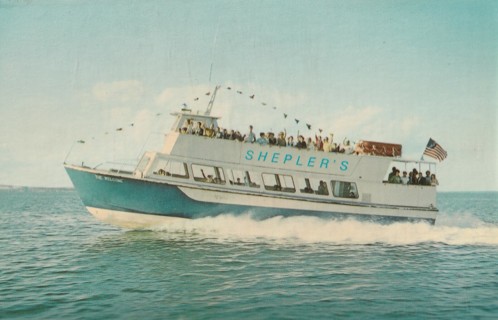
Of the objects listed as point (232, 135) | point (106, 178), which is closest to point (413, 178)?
point (232, 135)

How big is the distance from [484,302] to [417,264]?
387 centimetres

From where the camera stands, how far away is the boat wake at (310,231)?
57.8ft

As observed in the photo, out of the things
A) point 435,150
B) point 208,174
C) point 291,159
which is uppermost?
point 435,150

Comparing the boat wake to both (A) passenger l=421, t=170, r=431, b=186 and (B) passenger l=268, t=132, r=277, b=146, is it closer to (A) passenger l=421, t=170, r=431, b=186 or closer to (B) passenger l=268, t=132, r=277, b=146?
(A) passenger l=421, t=170, r=431, b=186

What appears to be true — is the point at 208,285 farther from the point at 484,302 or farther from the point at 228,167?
the point at 228,167

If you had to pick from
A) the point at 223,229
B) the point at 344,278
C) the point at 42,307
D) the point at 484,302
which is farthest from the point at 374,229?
the point at 42,307

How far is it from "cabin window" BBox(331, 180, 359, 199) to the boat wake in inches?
48.9

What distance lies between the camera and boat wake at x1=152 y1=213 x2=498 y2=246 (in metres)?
17.6

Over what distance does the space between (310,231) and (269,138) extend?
14.4 ft

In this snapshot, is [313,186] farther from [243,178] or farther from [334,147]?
[243,178]

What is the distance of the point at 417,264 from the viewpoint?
13547 millimetres

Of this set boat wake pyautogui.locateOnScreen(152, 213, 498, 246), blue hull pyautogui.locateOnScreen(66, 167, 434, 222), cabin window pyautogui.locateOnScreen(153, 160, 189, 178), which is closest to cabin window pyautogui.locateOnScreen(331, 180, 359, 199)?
boat wake pyautogui.locateOnScreen(152, 213, 498, 246)

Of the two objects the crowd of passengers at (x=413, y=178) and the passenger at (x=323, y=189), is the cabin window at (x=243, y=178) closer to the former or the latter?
the passenger at (x=323, y=189)

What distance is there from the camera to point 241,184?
18.7 m
